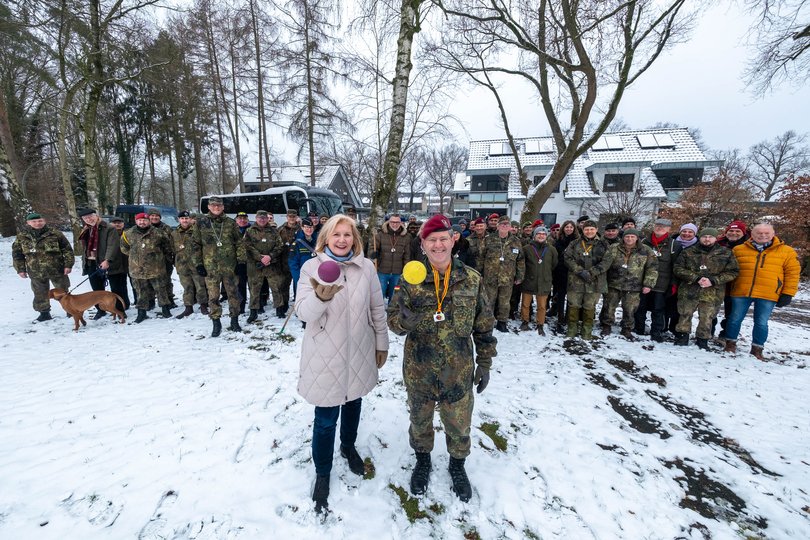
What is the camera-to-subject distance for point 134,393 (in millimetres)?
3305

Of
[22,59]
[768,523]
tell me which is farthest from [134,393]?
[22,59]

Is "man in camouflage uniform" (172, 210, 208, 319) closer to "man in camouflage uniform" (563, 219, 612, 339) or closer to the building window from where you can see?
"man in camouflage uniform" (563, 219, 612, 339)

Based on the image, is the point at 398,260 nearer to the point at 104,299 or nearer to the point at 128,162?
the point at 104,299

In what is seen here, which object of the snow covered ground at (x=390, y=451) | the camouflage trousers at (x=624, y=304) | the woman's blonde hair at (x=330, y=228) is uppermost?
the woman's blonde hair at (x=330, y=228)

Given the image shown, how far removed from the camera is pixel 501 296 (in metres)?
5.47

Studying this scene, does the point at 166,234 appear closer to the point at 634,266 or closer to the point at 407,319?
the point at 407,319

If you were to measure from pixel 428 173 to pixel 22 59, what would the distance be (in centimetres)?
4286

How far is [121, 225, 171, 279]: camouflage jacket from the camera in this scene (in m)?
5.43

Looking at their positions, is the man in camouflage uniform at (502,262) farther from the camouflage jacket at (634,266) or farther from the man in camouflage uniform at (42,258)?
the man in camouflage uniform at (42,258)

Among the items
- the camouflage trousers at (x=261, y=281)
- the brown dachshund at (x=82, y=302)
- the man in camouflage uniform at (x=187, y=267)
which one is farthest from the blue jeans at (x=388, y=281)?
the brown dachshund at (x=82, y=302)

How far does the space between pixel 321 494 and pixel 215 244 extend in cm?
422

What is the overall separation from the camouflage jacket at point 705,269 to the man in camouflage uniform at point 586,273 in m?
1.15

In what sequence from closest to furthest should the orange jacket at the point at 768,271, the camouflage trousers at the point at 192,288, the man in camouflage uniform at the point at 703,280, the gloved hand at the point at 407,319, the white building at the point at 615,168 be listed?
the gloved hand at the point at 407,319 < the orange jacket at the point at 768,271 < the man in camouflage uniform at the point at 703,280 < the camouflage trousers at the point at 192,288 < the white building at the point at 615,168

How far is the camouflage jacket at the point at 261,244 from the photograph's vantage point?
5.30m
